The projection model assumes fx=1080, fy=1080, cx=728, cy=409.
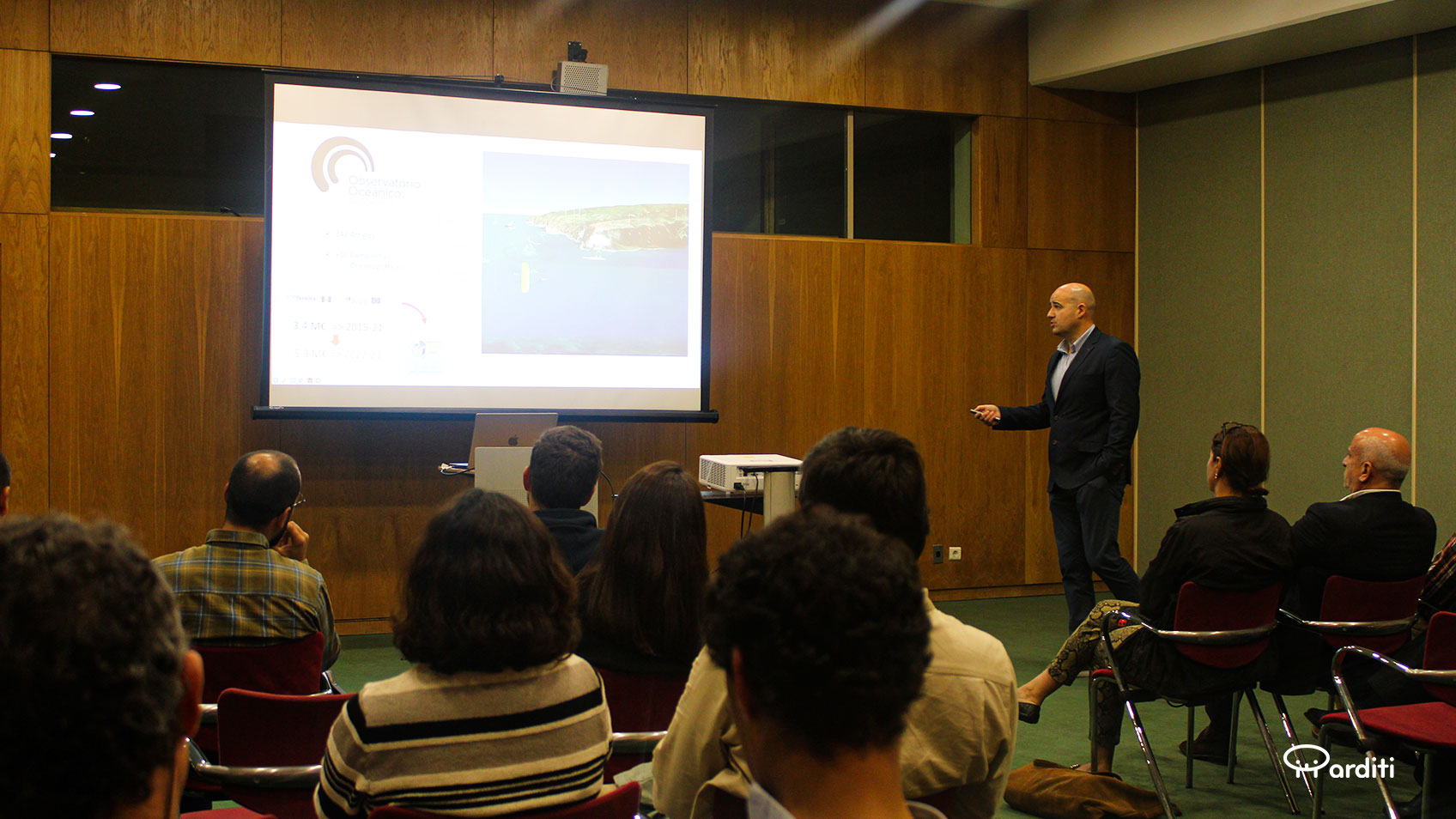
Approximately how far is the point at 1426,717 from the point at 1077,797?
91 cm

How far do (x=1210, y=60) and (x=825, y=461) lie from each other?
5.40 m

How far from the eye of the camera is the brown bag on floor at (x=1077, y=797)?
304 cm

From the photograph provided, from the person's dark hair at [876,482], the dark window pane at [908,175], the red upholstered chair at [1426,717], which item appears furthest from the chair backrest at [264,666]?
the dark window pane at [908,175]

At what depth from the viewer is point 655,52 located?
5891 millimetres

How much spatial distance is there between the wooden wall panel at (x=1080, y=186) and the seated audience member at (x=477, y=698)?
5.64 metres

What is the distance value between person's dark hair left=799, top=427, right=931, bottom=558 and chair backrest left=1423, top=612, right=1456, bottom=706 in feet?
5.43

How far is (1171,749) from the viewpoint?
378cm

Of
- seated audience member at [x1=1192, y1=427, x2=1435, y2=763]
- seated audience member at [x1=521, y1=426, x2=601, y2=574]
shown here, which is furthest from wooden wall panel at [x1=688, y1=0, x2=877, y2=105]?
seated audience member at [x1=1192, y1=427, x2=1435, y2=763]

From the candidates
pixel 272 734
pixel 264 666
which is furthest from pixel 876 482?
pixel 264 666

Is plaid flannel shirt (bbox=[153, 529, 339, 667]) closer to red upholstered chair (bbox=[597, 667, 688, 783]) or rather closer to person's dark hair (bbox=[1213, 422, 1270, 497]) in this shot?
red upholstered chair (bbox=[597, 667, 688, 783])

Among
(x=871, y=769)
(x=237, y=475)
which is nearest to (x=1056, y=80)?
(x=237, y=475)

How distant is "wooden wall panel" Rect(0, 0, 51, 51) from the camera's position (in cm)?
491

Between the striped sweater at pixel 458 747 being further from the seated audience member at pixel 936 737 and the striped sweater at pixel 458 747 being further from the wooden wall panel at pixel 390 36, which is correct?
the wooden wall panel at pixel 390 36

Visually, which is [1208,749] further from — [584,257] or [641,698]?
[584,257]
